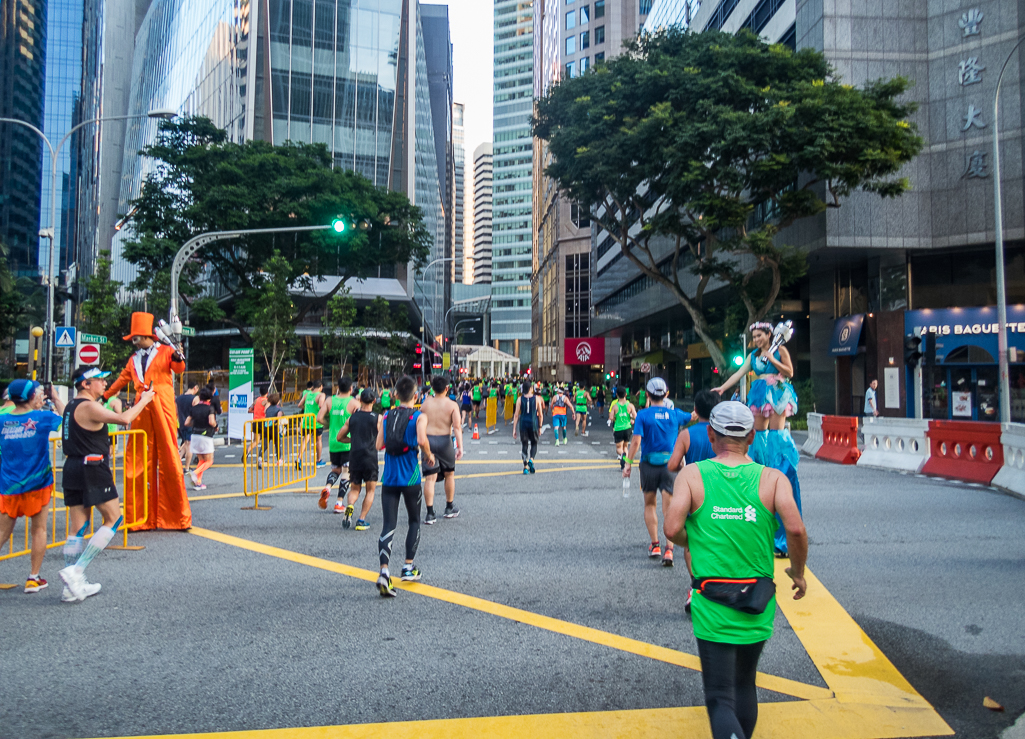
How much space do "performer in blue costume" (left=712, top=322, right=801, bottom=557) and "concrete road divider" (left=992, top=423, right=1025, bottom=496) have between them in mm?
6200

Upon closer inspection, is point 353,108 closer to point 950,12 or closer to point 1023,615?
point 950,12

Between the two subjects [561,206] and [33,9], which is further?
[33,9]

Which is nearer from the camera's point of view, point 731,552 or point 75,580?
point 731,552

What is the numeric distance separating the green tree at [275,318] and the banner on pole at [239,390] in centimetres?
695

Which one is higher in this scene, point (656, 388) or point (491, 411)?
point (656, 388)

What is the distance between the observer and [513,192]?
148875mm

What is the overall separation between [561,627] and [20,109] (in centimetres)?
14653

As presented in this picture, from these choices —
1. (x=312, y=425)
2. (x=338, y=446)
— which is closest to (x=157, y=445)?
(x=338, y=446)

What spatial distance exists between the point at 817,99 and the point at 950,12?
8.34 meters

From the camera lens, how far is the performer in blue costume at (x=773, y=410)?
673 centimetres

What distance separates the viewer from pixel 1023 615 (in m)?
5.43

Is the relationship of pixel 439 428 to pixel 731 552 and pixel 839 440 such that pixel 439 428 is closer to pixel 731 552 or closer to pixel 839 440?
pixel 731 552

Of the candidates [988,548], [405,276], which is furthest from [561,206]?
[988,548]

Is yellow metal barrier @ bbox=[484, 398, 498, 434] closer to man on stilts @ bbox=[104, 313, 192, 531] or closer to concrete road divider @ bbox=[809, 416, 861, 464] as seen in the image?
concrete road divider @ bbox=[809, 416, 861, 464]
